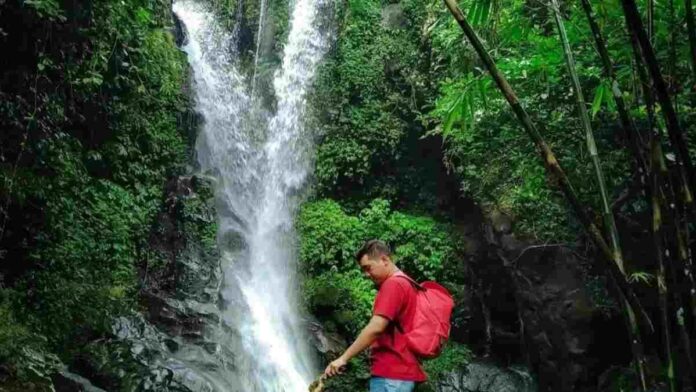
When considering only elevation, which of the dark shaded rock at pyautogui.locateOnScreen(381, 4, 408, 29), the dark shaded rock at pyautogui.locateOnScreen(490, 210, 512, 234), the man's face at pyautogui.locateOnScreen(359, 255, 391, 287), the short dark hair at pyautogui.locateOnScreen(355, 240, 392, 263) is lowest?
the man's face at pyautogui.locateOnScreen(359, 255, 391, 287)

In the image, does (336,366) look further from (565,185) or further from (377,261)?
(565,185)

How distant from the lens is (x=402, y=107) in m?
12.2

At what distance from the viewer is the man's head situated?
119 inches

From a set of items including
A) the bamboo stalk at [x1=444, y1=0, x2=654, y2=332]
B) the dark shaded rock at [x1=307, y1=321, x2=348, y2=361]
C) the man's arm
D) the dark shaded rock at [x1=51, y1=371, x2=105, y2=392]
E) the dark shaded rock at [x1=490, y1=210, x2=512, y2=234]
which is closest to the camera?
the bamboo stalk at [x1=444, y1=0, x2=654, y2=332]

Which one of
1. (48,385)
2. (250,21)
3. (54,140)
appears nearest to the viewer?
(48,385)

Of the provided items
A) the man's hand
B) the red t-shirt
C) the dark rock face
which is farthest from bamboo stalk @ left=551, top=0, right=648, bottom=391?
the dark rock face

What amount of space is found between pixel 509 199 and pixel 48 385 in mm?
6549

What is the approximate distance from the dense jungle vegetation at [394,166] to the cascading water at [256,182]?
605mm

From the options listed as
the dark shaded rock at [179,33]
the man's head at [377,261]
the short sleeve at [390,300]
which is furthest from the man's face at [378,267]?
the dark shaded rock at [179,33]

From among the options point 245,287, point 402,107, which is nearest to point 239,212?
point 245,287

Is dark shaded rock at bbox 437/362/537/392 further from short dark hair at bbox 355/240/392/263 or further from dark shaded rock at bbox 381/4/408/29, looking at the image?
dark shaded rock at bbox 381/4/408/29

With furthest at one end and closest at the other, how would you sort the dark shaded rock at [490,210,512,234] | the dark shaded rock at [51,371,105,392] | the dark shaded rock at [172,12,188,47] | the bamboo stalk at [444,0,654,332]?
the dark shaded rock at [172,12,188,47]
the dark shaded rock at [490,210,512,234]
the dark shaded rock at [51,371,105,392]
the bamboo stalk at [444,0,654,332]

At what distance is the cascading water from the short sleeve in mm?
4576

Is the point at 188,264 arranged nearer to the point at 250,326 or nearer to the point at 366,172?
the point at 250,326
